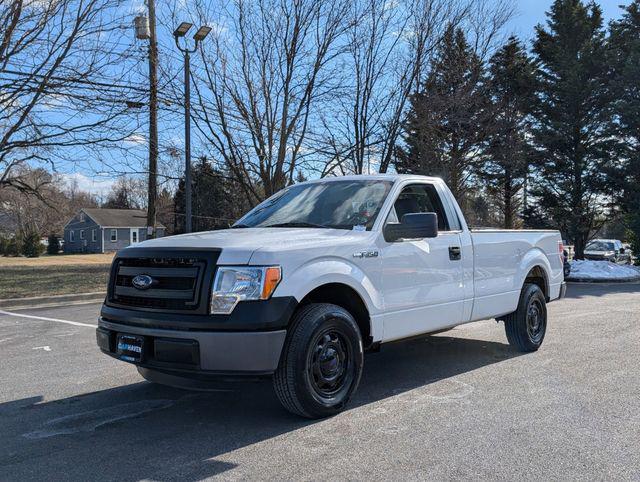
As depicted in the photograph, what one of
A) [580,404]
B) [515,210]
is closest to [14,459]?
[580,404]

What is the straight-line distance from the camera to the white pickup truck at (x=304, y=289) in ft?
13.8

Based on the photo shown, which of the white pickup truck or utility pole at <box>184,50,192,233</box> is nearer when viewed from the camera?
the white pickup truck

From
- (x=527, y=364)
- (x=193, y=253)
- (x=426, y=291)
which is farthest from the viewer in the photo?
(x=527, y=364)

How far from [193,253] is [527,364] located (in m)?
4.09

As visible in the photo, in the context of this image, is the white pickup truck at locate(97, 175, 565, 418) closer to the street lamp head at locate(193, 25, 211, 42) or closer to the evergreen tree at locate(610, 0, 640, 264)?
the street lamp head at locate(193, 25, 211, 42)

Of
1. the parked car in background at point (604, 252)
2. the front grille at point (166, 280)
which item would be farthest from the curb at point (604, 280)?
the front grille at point (166, 280)

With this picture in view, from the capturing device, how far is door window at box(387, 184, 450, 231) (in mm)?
5898

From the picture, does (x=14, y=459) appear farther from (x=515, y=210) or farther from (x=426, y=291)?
(x=515, y=210)

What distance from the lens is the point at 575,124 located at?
2650 cm

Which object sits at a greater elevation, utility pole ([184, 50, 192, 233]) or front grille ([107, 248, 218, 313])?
utility pole ([184, 50, 192, 233])

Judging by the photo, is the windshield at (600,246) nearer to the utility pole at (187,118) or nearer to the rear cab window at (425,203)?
the utility pole at (187,118)

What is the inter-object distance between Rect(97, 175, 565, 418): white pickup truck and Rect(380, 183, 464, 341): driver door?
13 millimetres

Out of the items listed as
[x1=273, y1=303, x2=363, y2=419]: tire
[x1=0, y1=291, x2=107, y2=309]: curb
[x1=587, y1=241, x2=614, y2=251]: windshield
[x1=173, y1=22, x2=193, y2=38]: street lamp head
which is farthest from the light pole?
[x1=587, y1=241, x2=614, y2=251]: windshield

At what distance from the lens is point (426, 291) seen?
18.4 ft
